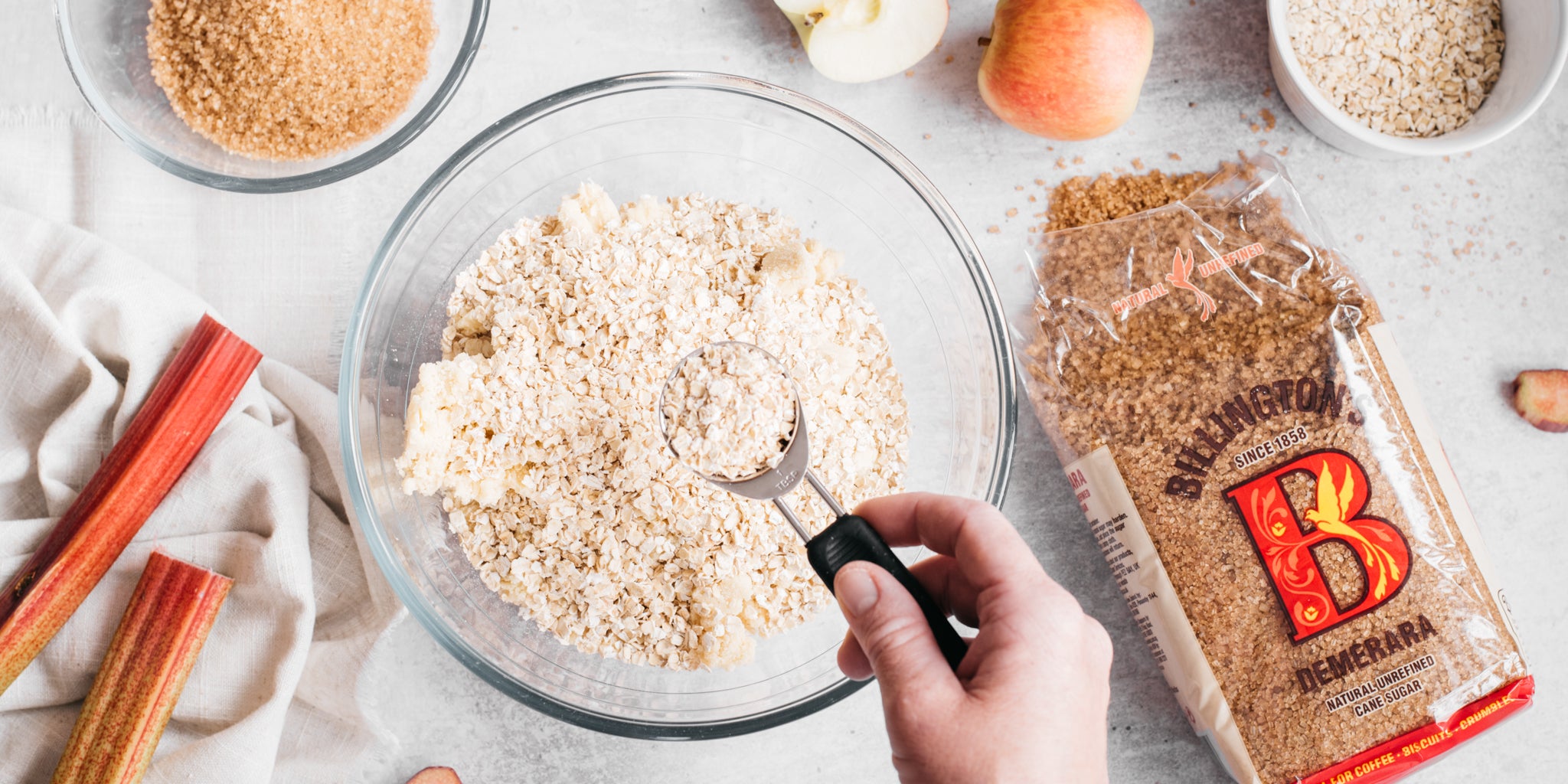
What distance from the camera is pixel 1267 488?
52.4 inches

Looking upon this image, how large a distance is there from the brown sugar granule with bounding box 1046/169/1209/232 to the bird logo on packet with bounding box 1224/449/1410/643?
471 millimetres

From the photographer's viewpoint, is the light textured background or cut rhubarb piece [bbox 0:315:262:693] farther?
the light textured background

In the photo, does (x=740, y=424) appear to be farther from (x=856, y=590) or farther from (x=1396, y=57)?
(x=1396, y=57)

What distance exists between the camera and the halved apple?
144 centimetres

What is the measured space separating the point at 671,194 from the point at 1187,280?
831mm

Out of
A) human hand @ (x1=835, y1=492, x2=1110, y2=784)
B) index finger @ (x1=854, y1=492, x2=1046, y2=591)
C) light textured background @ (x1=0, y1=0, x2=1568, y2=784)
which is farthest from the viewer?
light textured background @ (x1=0, y1=0, x2=1568, y2=784)

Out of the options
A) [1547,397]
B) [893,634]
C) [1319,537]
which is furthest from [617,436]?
[1547,397]

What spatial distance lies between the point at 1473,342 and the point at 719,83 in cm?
134

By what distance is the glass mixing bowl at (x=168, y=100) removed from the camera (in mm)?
1438

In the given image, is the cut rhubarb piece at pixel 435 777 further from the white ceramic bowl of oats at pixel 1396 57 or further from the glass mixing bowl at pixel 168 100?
the white ceramic bowl of oats at pixel 1396 57

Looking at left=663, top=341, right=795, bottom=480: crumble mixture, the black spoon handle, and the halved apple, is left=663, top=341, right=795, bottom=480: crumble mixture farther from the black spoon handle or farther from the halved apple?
the halved apple

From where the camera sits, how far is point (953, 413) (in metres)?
1.53

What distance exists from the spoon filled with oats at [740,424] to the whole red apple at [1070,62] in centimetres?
62

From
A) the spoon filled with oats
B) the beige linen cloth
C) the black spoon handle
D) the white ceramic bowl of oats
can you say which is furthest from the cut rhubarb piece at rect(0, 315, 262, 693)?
the white ceramic bowl of oats
